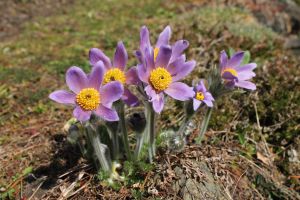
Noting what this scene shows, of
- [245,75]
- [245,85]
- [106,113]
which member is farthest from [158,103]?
[245,75]

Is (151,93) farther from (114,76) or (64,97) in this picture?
(64,97)

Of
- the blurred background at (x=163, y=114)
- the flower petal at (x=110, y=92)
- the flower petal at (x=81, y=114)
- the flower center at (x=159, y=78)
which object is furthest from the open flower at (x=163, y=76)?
the blurred background at (x=163, y=114)

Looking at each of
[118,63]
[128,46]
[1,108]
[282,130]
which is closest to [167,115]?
[282,130]

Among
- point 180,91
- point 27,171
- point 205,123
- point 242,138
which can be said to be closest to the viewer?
point 180,91

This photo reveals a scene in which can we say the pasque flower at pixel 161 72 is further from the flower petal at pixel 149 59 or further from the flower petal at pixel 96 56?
the flower petal at pixel 96 56

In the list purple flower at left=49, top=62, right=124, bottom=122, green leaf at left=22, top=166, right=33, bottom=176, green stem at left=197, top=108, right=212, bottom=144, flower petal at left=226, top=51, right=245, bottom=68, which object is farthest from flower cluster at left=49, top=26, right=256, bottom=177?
green leaf at left=22, top=166, right=33, bottom=176

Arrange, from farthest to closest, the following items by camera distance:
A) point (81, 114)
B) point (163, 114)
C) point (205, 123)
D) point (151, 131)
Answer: point (163, 114)
point (205, 123)
point (151, 131)
point (81, 114)

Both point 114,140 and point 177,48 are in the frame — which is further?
point 114,140
